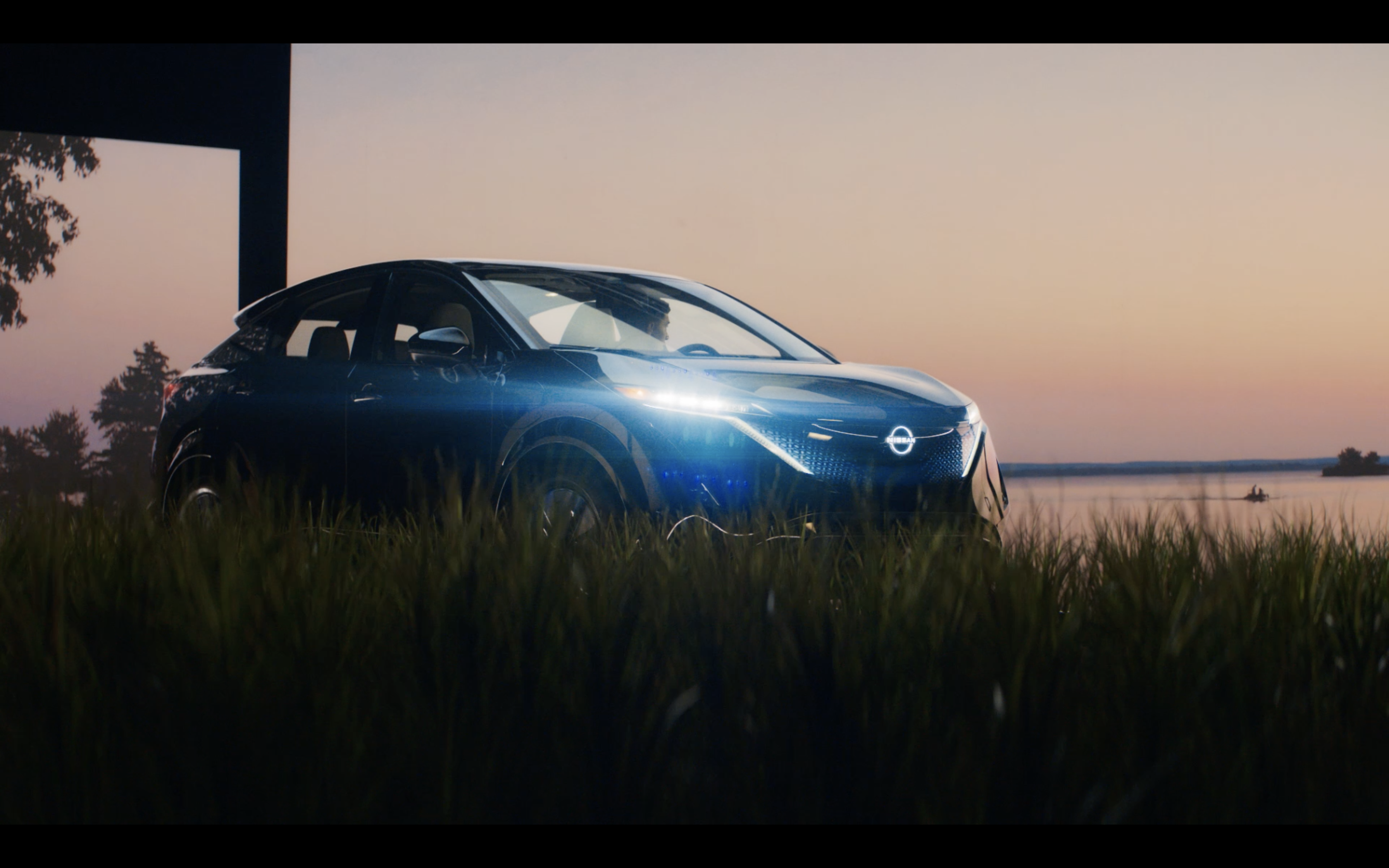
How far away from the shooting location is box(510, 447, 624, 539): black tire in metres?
4.86

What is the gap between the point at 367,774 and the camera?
2.66 meters

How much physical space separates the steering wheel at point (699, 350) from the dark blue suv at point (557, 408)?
0.09ft

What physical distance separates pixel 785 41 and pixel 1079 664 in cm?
421

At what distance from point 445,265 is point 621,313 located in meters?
0.94

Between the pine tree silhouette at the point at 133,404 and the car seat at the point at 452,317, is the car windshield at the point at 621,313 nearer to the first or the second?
Answer: the car seat at the point at 452,317

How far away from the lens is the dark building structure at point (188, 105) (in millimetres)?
10633

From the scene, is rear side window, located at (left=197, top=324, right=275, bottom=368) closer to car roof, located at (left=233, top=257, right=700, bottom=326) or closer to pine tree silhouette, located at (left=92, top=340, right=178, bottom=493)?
car roof, located at (left=233, top=257, right=700, bottom=326)

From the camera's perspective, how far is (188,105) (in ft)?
35.4

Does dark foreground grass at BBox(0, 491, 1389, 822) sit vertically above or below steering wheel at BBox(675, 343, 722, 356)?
below

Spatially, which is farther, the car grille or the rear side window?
the rear side window

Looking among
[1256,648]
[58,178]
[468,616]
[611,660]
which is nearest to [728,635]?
[611,660]

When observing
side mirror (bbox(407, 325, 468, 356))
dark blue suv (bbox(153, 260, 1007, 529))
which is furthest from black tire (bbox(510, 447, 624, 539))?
side mirror (bbox(407, 325, 468, 356))

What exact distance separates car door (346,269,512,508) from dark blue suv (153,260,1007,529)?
Result: 0.01 m

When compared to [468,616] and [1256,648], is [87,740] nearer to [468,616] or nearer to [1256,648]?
[468,616]
